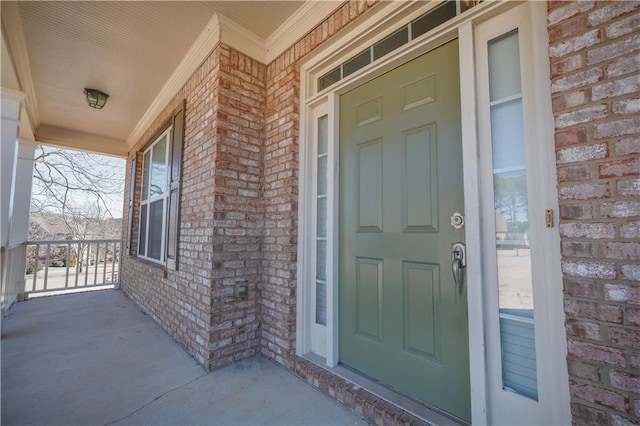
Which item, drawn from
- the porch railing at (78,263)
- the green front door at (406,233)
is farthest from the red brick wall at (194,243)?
the porch railing at (78,263)

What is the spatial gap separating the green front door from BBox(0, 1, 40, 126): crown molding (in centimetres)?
276

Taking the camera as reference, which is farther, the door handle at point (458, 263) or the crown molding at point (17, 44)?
the crown molding at point (17, 44)

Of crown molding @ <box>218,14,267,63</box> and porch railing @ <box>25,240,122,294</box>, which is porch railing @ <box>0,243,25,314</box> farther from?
crown molding @ <box>218,14,267,63</box>

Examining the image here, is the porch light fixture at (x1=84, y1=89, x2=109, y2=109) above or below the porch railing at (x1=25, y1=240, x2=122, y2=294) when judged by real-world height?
above

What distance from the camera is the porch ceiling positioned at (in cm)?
224

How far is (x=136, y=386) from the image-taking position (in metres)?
1.97

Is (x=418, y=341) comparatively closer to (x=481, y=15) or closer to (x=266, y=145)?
(x=481, y=15)

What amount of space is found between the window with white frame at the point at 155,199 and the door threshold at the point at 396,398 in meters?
2.54

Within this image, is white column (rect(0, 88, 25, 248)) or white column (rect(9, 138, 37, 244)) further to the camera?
white column (rect(9, 138, 37, 244))

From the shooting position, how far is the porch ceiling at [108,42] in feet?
7.34

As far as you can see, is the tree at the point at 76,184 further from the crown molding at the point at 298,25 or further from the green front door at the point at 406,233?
the green front door at the point at 406,233

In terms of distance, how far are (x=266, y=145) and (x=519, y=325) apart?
2198 millimetres

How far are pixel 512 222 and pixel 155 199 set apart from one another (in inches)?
165

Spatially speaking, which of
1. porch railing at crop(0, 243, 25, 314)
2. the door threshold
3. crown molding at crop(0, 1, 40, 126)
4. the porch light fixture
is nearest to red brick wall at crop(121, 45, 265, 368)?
the door threshold
